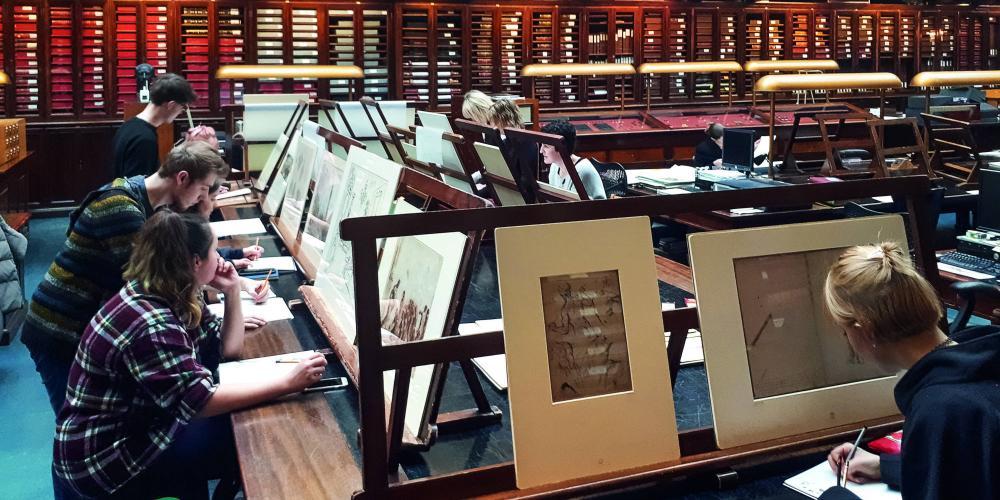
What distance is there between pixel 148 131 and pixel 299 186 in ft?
3.26

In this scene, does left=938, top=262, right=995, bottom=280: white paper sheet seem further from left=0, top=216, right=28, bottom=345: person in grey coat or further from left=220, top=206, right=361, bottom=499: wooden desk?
left=0, top=216, right=28, bottom=345: person in grey coat

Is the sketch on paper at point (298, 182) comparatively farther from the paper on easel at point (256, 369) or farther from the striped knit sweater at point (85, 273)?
the paper on easel at point (256, 369)

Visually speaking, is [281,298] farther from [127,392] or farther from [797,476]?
[797,476]

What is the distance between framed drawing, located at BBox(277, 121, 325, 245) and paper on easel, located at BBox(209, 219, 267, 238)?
172 mm

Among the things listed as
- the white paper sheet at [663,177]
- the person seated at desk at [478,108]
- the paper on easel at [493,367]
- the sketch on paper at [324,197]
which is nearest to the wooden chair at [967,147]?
the white paper sheet at [663,177]

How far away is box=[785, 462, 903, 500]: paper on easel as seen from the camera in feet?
5.40

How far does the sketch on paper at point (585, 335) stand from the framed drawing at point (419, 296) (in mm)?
204

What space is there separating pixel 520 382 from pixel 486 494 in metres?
0.20

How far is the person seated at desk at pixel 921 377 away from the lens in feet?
4.60

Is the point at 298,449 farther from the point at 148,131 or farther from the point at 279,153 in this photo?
the point at 279,153

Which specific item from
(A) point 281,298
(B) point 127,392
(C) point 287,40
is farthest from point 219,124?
(B) point 127,392

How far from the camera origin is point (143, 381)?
214 cm

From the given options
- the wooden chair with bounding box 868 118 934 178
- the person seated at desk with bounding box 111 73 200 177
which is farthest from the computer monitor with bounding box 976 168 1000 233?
the person seated at desk with bounding box 111 73 200 177

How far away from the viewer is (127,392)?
7.25 ft
